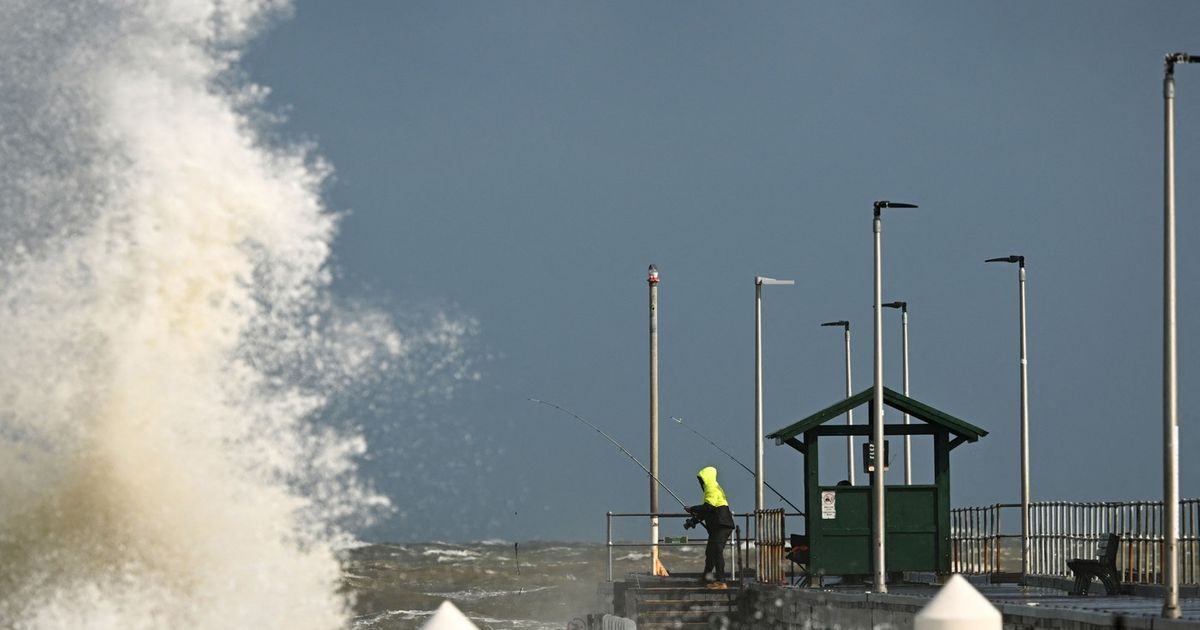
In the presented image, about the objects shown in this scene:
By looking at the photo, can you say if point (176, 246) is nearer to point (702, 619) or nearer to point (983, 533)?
point (702, 619)

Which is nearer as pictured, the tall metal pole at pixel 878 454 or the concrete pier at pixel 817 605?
the concrete pier at pixel 817 605

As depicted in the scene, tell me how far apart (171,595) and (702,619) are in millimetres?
12831

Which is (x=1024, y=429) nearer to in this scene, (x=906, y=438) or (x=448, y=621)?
(x=906, y=438)

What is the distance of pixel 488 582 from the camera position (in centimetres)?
11331

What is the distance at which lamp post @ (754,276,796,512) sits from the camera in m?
49.5

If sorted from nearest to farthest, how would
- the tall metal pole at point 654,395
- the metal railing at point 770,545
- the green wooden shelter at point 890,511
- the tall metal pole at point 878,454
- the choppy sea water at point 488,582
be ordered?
the tall metal pole at point 878,454 < the green wooden shelter at point 890,511 < the metal railing at point 770,545 < the tall metal pole at point 654,395 < the choppy sea water at point 488,582

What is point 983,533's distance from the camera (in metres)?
44.9

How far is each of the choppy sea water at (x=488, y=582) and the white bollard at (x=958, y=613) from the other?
40299 millimetres

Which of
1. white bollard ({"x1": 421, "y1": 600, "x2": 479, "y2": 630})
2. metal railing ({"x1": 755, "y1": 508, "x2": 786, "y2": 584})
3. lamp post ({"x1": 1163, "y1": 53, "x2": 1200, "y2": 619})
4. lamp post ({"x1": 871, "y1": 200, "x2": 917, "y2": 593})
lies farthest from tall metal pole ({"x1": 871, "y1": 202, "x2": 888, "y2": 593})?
white bollard ({"x1": 421, "y1": 600, "x2": 479, "y2": 630})

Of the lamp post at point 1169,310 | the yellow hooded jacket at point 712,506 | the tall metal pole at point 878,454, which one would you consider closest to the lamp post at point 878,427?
the tall metal pole at point 878,454

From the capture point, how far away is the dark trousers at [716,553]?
123 ft

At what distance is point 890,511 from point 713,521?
3372 millimetres

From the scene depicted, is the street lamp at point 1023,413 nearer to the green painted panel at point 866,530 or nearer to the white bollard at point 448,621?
the green painted panel at point 866,530

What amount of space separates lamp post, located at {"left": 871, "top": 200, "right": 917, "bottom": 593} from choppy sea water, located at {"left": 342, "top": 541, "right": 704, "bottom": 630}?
1964 cm
